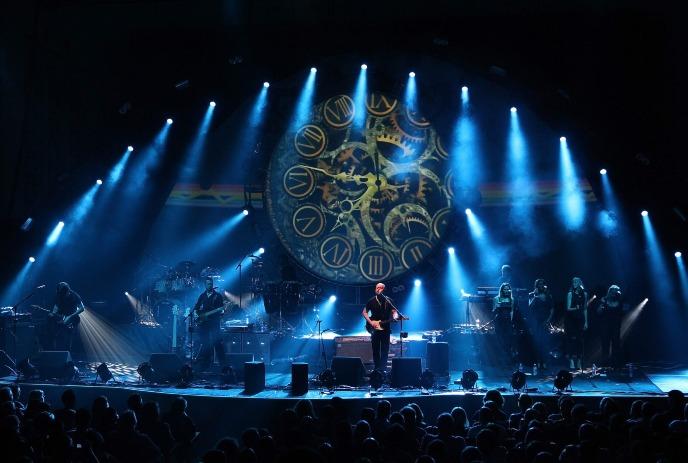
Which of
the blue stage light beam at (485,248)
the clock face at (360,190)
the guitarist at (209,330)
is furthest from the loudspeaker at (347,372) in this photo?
the blue stage light beam at (485,248)

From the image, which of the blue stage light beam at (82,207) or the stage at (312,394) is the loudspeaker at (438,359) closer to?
the stage at (312,394)

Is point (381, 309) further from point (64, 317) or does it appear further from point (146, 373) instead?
point (64, 317)

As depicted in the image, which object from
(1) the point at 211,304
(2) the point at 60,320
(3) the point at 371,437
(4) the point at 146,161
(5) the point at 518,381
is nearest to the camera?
(3) the point at 371,437

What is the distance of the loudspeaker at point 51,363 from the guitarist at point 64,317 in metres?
1.46

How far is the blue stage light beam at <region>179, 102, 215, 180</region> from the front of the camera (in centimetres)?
1756

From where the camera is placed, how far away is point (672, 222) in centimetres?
1551

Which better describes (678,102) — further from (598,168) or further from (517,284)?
(517,284)

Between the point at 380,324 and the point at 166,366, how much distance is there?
153 inches

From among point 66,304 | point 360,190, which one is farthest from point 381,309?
point 66,304

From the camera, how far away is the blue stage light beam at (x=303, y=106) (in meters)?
17.7

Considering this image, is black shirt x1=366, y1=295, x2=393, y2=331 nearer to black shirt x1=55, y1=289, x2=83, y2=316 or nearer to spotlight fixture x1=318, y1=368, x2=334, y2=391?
spotlight fixture x1=318, y1=368, x2=334, y2=391

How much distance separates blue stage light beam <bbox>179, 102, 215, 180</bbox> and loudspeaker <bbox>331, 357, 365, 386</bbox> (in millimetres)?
7556

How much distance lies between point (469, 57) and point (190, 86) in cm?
620

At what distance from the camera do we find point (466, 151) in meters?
17.6
